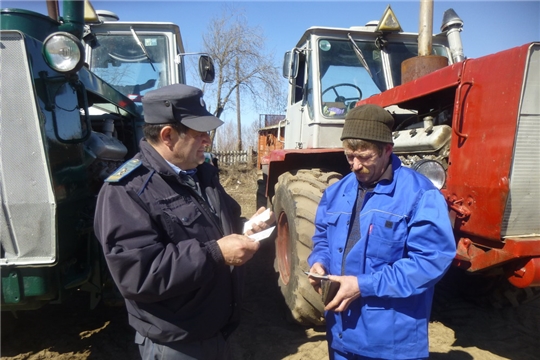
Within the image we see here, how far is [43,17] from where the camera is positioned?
92.5 inches

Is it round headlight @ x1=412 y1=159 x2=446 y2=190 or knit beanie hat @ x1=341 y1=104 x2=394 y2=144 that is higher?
knit beanie hat @ x1=341 y1=104 x2=394 y2=144

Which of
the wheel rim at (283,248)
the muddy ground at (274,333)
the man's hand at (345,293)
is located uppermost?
the man's hand at (345,293)

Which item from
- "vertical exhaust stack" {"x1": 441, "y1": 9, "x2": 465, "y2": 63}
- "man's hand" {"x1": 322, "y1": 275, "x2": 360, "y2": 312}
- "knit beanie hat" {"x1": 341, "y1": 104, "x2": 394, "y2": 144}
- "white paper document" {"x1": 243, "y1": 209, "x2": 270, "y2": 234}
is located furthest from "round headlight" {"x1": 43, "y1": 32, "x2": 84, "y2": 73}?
"vertical exhaust stack" {"x1": 441, "y1": 9, "x2": 465, "y2": 63}

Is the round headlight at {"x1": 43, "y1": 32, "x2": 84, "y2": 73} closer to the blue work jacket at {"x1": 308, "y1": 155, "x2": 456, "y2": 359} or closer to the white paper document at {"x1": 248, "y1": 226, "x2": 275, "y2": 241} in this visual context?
the white paper document at {"x1": 248, "y1": 226, "x2": 275, "y2": 241}

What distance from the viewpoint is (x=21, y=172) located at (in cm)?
198

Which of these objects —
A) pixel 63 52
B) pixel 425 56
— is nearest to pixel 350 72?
pixel 425 56

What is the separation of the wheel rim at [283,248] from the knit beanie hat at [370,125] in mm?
1855

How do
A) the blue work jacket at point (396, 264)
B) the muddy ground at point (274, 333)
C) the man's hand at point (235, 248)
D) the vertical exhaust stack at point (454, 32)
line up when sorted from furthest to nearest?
the vertical exhaust stack at point (454, 32) → the muddy ground at point (274, 333) → the blue work jacket at point (396, 264) → the man's hand at point (235, 248)

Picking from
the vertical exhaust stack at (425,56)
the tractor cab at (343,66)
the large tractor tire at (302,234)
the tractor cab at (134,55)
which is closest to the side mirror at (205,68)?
the tractor cab at (134,55)

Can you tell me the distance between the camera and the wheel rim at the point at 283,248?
3.54m

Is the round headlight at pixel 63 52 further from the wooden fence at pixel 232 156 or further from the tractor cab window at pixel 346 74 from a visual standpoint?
the wooden fence at pixel 232 156

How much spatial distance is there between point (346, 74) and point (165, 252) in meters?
3.14

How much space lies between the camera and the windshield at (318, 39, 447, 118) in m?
3.95

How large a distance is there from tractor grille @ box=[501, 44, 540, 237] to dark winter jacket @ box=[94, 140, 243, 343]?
1562mm
